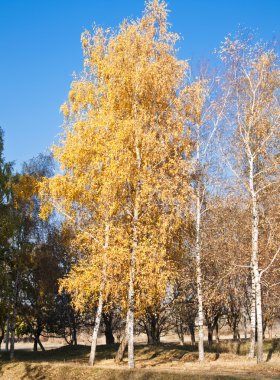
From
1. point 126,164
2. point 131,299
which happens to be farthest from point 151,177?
point 131,299

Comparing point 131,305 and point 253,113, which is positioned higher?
point 253,113

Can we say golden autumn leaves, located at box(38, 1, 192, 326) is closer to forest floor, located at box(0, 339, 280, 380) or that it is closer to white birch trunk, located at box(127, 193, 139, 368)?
white birch trunk, located at box(127, 193, 139, 368)

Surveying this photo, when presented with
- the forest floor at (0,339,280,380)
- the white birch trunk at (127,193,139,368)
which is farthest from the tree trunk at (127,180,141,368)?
the forest floor at (0,339,280,380)

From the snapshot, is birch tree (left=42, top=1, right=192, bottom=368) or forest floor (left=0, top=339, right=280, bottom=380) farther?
birch tree (left=42, top=1, right=192, bottom=368)

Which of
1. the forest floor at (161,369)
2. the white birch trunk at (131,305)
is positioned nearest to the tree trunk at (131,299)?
the white birch trunk at (131,305)

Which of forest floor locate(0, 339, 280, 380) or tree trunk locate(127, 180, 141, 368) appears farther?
tree trunk locate(127, 180, 141, 368)

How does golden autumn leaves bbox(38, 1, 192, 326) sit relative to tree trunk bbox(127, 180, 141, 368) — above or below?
above

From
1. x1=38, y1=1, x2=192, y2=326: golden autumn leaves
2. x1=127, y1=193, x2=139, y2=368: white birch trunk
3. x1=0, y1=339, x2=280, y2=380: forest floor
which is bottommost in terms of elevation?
x1=0, y1=339, x2=280, y2=380: forest floor

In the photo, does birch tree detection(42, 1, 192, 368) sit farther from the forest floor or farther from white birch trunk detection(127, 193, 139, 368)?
the forest floor

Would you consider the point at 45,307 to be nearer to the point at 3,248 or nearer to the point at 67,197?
the point at 3,248

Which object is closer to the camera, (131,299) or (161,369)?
(131,299)

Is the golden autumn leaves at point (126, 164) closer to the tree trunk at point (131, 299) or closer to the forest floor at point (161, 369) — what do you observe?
the tree trunk at point (131, 299)

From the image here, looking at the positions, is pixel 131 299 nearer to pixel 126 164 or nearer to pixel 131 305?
pixel 131 305

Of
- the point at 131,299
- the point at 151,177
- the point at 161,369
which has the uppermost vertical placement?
the point at 151,177
